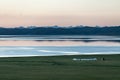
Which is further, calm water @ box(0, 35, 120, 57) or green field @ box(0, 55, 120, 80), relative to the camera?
calm water @ box(0, 35, 120, 57)

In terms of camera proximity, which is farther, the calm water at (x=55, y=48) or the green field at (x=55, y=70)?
the calm water at (x=55, y=48)

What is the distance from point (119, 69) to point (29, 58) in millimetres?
6744

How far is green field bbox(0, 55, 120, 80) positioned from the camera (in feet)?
59.2

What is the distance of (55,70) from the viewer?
A: 20.1 m

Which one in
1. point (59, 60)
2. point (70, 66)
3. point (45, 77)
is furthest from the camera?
point (59, 60)

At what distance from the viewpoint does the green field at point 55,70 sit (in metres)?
18.0

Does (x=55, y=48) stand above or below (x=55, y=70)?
below

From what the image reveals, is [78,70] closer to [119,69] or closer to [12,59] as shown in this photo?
[119,69]

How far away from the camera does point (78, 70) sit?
20203 mm

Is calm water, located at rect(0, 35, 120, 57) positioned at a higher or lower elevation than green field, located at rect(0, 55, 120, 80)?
lower

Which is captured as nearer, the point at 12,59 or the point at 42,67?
the point at 42,67

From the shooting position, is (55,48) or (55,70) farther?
(55,48)

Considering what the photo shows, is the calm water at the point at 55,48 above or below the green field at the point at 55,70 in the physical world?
below

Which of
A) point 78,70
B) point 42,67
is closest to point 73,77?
point 78,70
